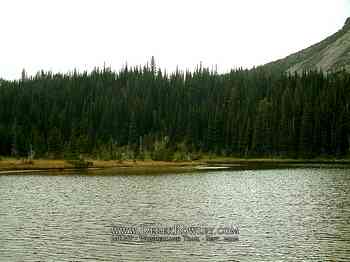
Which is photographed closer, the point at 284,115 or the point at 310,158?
the point at 310,158

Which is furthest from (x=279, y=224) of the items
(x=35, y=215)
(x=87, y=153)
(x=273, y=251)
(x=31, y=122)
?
(x=31, y=122)

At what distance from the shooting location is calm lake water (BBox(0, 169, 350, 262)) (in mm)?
28914

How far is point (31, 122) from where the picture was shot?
195500 mm

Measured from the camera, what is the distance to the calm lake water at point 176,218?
94.9 feet

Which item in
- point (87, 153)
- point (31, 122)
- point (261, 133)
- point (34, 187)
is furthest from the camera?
point (31, 122)

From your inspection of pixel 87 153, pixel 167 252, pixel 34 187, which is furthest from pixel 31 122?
pixel 167 252

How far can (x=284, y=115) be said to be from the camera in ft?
611

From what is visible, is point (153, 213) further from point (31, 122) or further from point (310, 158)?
point (31, 122)

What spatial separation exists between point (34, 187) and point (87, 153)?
7796 centimetres

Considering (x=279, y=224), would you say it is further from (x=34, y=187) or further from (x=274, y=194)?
(x=34, y=187)

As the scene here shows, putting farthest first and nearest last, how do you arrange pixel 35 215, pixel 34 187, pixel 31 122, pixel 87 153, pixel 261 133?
pixel 31 122, pixel 261 133, pixel 87 153, pixel 34 187, pixel 35 215

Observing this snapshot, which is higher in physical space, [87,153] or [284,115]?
[284,115]

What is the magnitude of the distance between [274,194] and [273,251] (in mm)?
28360

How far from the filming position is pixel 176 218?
39781 mm
